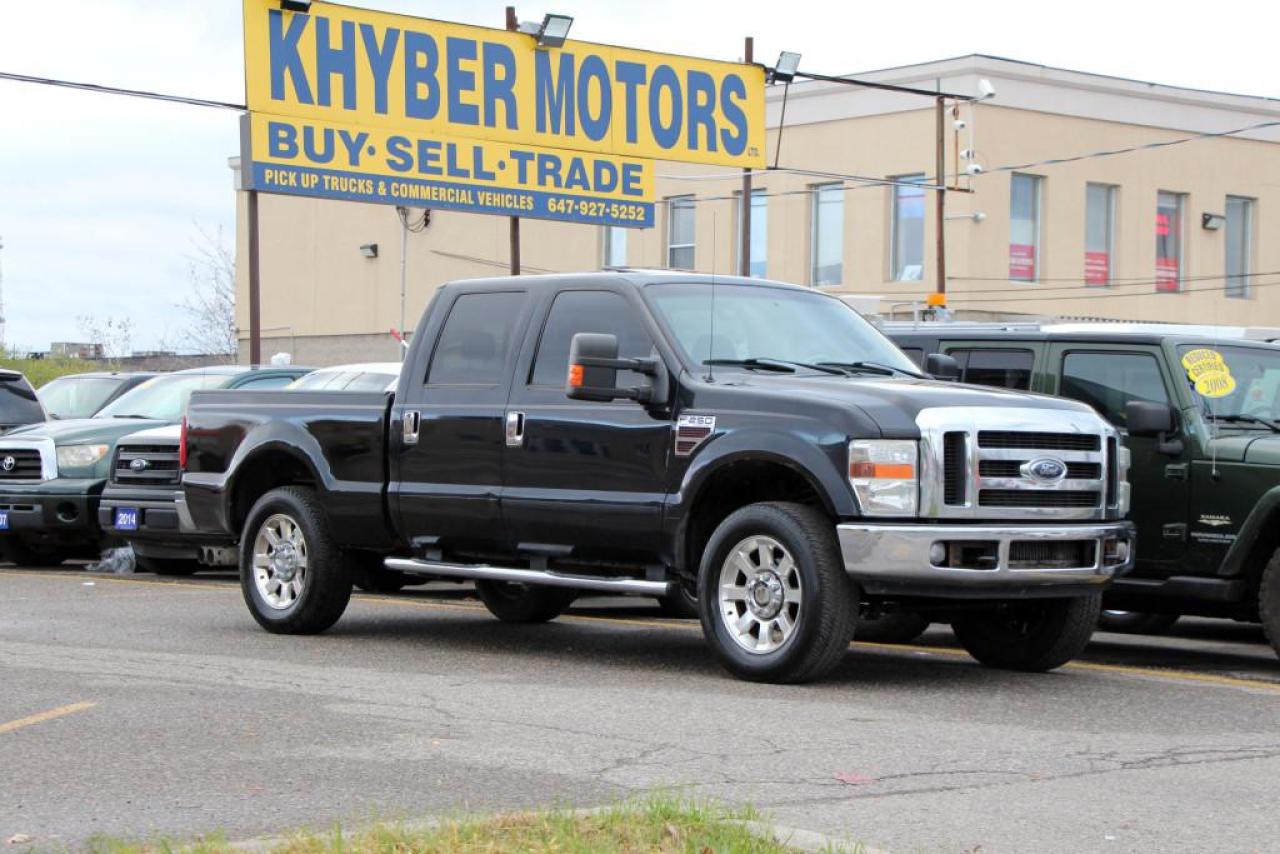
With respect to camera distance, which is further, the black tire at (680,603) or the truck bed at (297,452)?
the truck bed at (297,452)

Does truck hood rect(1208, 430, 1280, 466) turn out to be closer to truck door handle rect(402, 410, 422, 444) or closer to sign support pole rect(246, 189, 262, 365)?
truck door handle rect(402, 410, 422, 444)

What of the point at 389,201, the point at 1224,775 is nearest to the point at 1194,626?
the point at 1224,775

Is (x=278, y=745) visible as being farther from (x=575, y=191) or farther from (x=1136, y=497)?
(x=575, y=191)

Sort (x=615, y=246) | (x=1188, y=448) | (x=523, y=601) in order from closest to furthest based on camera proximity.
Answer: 1. (x=1188, y=448)
2. (x=523, y=601)
3. (x=615, y=246)

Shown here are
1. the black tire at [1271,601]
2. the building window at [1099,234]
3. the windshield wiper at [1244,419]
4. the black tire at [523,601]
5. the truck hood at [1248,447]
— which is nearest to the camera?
the black tire at [1271,601]

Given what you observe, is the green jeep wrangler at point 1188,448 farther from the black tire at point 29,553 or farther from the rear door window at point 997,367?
the black tire at point 29,553

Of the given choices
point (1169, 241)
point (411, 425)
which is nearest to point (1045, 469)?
point (411, 425)

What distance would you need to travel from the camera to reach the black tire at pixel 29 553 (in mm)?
18422

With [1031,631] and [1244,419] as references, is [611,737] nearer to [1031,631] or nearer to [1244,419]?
[1031,631]

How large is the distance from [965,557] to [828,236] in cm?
2923

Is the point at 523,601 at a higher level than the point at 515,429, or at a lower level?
lower

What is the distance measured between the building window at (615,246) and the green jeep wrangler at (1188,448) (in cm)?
2960

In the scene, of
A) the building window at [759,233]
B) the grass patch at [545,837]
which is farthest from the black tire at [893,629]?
the building window at [759,233]

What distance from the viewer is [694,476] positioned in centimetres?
968
